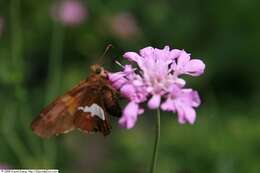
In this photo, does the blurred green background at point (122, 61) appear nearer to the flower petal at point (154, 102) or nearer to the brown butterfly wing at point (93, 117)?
the brown butterfly wing at point (93, 117)

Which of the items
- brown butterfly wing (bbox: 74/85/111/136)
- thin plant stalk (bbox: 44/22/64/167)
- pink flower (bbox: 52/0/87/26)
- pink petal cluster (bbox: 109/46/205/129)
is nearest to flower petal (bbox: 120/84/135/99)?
pink petal cluster (bbox: 109/46/205/129)

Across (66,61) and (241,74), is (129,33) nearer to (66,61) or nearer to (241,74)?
(66,61)

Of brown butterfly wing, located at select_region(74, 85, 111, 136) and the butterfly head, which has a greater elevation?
the butterfly head

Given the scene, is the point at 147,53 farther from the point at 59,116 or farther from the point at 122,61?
the point at 122,61

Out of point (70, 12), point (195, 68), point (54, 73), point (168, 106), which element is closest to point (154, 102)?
point (168, 106)

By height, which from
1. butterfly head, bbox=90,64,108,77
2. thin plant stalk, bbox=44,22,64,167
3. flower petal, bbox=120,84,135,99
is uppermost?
thin plant stalk, bbox=44,22,64,167

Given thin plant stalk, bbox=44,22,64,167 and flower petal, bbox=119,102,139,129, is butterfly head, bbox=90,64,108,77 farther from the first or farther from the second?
thin plant stalk, bbox=44,22,64,167

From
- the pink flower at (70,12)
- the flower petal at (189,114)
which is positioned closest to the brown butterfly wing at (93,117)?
the flower petal at (189,114)
